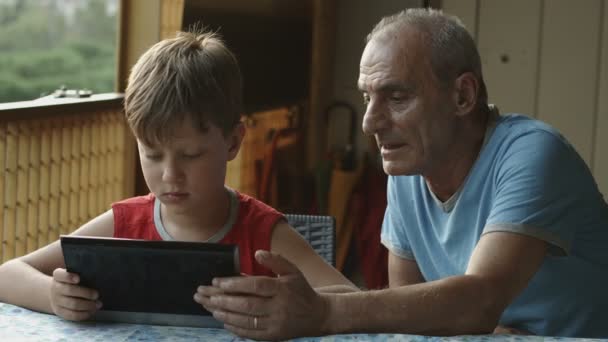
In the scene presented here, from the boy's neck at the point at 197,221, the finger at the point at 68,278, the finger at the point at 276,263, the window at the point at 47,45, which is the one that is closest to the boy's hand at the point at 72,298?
the finger at the point at 68,278

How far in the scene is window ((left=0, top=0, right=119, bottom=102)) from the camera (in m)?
9.19

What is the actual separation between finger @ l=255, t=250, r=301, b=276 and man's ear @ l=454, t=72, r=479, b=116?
2.27 feet

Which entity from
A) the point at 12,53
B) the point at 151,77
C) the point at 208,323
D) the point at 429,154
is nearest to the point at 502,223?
the point at 429,154

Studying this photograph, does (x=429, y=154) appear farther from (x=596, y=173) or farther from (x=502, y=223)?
(x=596, y=173)

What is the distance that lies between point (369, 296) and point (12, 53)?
28.6 feet

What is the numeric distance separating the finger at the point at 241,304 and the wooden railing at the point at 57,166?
152cm

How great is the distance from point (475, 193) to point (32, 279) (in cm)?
93

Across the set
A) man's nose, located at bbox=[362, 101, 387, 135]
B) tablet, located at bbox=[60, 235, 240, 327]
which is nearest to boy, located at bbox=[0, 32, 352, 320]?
tablet, located at bbox=[60, 235, 240, 327]

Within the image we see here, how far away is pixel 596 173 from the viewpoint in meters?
4.28

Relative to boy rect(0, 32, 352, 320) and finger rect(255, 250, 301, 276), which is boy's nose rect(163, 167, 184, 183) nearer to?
boy rect(0, 32, 352, 320)

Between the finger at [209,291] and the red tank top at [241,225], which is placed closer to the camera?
the finger at [209,291]

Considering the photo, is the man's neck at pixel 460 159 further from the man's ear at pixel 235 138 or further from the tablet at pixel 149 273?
the tablet at pixel 149 273

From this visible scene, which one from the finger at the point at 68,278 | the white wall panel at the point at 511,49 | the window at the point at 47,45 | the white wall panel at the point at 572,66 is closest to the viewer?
the finger at the point at 68,278

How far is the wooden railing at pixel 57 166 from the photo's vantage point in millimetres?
2809
